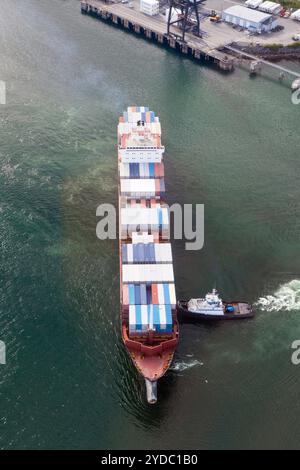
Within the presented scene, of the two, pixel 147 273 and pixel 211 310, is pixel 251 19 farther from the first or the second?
pixel 211 310

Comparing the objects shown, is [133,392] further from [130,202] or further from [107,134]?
[107,134]

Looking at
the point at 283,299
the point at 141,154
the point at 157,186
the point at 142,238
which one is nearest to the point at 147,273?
the point at 142,238

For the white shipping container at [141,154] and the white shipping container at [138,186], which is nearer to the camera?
the white shipping container at [138,186]

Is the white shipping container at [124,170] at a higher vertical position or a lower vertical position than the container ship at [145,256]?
higher

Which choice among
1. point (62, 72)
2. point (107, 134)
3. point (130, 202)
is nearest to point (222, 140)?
point (107, 134)

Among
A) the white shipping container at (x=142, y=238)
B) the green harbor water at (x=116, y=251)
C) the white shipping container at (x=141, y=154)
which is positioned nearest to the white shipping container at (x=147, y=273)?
the white shipping container at (x=142, y=238)

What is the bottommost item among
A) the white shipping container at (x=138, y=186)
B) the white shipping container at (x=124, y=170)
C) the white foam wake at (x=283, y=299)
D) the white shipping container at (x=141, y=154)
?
the white foam wake at (x=283, y=299)

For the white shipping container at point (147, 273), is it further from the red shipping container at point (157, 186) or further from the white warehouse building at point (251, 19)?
the white warehouse building at point (251, 19)

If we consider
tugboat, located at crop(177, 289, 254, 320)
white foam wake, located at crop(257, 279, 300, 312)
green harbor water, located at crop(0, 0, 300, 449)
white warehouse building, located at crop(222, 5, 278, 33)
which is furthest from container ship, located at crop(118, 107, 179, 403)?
white warehouse building, located at crop(222, 5, 278, 33)
